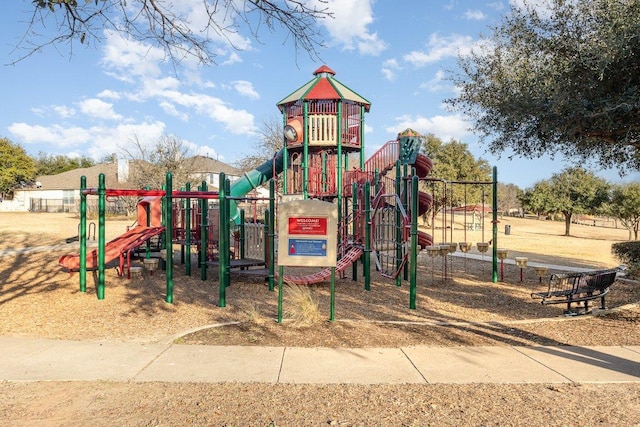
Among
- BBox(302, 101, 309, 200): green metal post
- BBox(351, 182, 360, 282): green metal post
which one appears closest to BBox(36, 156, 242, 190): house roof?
BBox(302, 101, 309, 200): green metal post

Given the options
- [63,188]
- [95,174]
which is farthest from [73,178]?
[95,174]

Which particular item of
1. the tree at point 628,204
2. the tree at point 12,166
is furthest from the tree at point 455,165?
the tree at point 12,166

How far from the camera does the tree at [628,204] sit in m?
36.2

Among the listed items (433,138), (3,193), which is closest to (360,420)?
(433,138)

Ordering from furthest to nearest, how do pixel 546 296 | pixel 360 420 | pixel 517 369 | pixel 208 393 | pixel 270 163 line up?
1. pixel 270 163
2. pixel 546 296
3. pixel 517 369
4. pixel 208 393
5. pixel 360 420

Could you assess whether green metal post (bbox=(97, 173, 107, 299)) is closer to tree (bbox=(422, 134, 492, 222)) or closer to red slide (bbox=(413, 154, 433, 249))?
red slide (bbox=(413, 154, 433, 249))

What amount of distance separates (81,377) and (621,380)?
5924mm

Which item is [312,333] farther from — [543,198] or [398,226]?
[543,198]

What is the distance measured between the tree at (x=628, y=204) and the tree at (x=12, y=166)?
219 ft

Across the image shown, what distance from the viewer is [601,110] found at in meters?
8.31

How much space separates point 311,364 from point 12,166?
7160cm

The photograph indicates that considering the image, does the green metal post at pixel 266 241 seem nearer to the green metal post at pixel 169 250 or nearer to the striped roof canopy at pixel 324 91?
the green metal post at pixel 169 250

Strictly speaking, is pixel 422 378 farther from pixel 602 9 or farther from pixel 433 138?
pixel 433 138

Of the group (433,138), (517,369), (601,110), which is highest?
(433,138)
